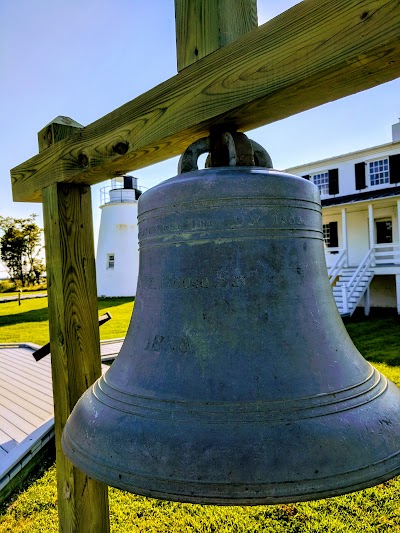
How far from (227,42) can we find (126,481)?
1.26m

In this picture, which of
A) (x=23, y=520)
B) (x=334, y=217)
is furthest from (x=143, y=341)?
(x=334, y=217)

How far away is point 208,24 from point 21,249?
41.3 m

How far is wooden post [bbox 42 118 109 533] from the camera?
196 centimetres

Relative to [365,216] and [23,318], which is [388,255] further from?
[23,318]

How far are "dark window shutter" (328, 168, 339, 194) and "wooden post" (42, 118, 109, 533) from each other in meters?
17.8

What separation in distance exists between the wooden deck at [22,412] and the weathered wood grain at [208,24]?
4.05m

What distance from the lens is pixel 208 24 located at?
131cm

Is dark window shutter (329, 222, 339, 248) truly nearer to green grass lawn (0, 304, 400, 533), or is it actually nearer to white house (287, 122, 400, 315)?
white house (287, 122, 400, 315)

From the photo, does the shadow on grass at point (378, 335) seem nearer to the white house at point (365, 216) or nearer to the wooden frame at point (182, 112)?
the white house at point (365, 216)

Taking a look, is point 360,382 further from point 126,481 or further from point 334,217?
point 334,217

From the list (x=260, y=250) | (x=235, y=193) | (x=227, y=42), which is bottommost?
(x=260, y=250)

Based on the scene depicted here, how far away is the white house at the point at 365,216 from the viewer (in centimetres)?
1552

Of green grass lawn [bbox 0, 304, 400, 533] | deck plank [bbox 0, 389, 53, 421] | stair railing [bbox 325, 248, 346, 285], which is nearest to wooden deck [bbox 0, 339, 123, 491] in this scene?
deck plank [bbox 0, 389, 53, 421]

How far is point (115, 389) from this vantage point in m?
1.17
